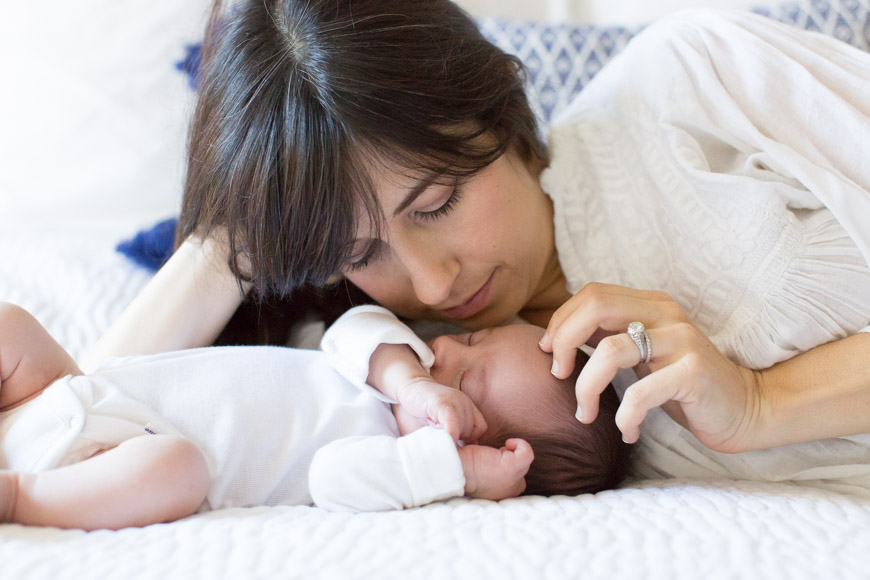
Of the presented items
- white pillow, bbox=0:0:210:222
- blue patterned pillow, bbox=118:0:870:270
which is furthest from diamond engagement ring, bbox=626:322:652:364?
white pillow, bbox=0:0:210:222

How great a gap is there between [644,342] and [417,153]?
0.38 meters

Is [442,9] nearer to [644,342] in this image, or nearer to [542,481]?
[644,342]

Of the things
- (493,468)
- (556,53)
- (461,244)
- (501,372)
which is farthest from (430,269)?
(556,53)

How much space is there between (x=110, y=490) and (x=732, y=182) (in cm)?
90

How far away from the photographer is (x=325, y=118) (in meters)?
0.94

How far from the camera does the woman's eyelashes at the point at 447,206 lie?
103 centimetres

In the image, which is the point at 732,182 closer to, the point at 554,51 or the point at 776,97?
the point at 776,97

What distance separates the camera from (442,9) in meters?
1.12

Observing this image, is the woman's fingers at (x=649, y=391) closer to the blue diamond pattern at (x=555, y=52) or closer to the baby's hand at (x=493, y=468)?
the baby's hand at (x=493, y=468)

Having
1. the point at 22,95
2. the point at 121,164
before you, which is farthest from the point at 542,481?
the point at 22,95

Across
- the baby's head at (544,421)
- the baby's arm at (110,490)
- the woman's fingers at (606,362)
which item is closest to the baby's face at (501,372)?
the baby's head at (544,421)

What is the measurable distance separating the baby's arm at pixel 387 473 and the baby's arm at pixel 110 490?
15cm

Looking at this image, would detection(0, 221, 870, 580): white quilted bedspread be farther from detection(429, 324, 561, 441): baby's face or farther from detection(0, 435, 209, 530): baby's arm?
detection(429, 324, 561, 441): baby's face

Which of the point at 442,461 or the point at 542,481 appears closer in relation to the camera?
the point at 442,461
